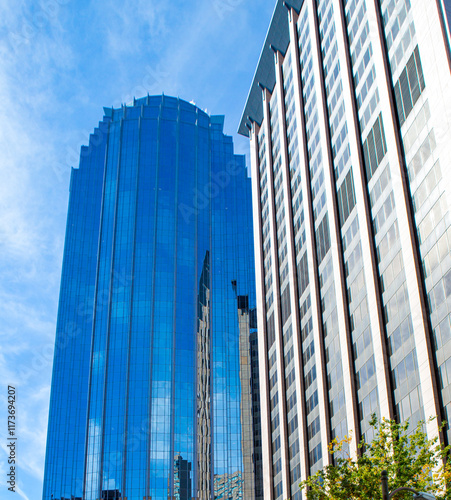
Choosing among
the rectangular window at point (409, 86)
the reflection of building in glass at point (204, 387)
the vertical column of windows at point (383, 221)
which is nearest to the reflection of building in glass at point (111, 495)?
the reflection of building in glass at point (204, 387)

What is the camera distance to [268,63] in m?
99.2

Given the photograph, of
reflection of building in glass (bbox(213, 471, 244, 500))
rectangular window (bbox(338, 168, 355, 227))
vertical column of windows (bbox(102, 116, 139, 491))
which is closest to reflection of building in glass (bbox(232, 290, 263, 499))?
reflection of building in glass (bbox(213, 471, 244, 500))

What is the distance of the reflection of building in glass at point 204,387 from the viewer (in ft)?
425

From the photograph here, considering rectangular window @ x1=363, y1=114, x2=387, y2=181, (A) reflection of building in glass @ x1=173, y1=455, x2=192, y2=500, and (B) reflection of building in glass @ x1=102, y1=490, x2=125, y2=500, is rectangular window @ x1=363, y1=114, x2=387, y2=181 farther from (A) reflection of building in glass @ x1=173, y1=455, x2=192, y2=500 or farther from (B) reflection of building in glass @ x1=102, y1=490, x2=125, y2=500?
(B) reflection of building in glass @ x1=102, y1=490, x2=125, y2=500

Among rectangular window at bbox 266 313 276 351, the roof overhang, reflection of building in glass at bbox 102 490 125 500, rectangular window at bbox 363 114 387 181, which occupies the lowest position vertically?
reflection of building in glass at bbox 102 490 125 500

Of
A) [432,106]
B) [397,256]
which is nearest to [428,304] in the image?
[397,256]

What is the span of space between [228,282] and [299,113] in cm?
7348

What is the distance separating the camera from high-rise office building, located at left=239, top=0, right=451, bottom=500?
46031 mm

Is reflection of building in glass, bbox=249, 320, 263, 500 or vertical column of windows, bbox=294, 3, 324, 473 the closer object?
vertical column of windows, bbox=294, 3, 324, 473

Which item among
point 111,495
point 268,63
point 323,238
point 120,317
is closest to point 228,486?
point 111,495

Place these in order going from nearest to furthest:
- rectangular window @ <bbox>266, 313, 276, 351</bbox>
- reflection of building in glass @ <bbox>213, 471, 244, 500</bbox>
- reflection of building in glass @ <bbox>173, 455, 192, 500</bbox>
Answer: rectangular window @ <bbox>266, 313, 276, 351</bbox> < reflection of building in glass @ <bbox>173, 455, 192, 500</bbox> < reflection of building in glass @ <bbox>213, 471, 244, 500</bbox>

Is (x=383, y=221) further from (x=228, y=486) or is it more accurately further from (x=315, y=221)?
(x=228, y=486)

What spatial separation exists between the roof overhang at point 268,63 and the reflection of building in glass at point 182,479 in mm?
67058

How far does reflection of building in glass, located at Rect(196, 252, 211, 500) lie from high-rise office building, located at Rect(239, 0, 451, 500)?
46820 millimetres
